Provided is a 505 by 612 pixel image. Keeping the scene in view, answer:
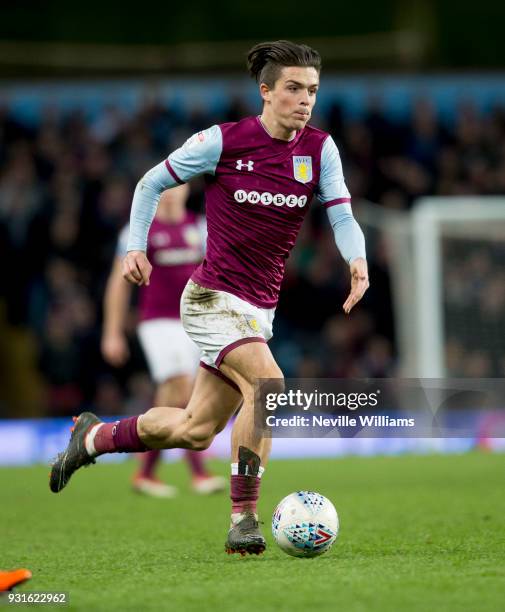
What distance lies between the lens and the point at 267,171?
5727 millimetres

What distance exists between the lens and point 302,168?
5.75 m

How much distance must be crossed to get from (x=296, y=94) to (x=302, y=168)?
0.34 metres

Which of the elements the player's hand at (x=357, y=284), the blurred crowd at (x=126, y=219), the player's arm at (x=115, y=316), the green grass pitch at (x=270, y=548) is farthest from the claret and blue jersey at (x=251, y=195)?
the blurred crowd at (x=126, y=219)

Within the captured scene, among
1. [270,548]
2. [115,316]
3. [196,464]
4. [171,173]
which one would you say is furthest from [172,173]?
[196,464]

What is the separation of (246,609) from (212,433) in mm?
1824

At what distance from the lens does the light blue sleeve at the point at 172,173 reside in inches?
223

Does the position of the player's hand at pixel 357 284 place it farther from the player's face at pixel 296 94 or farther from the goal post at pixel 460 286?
the goal post at pixel 460 286

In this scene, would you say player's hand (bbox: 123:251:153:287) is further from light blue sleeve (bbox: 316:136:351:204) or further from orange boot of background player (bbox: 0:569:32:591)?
orange boot of background player (bbox: 0:569:32:591)

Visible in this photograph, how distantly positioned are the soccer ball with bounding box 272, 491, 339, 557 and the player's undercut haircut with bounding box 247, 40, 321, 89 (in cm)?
193

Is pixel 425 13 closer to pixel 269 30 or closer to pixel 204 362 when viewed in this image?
pixel 269 30

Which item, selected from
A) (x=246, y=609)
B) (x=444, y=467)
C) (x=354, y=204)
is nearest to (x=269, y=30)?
(x=354, y=204)

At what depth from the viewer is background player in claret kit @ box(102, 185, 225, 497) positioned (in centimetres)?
927

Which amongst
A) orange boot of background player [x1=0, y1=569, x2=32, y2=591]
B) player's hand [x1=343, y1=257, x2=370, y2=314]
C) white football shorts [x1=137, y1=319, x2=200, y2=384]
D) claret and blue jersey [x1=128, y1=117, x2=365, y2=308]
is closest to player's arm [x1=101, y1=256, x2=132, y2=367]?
white football shorts [x1=137, y1=319, x2=200, y2=384]

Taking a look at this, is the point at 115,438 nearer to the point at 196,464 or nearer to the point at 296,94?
the point at 296,94
